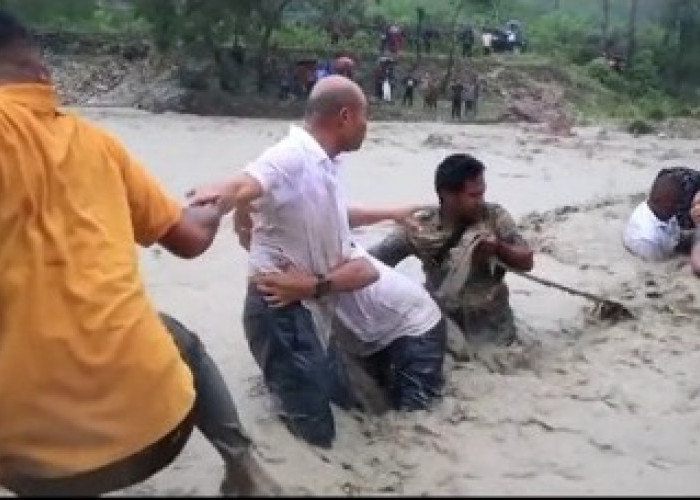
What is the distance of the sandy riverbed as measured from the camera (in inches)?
157

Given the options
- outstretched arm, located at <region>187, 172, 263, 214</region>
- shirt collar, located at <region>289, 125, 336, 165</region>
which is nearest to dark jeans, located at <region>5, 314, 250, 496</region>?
outstretched arm, located at <region>187, 172, 263, 214</region>

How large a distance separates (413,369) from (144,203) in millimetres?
1978

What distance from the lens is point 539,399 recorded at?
512cm

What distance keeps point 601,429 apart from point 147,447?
2221 millimetres

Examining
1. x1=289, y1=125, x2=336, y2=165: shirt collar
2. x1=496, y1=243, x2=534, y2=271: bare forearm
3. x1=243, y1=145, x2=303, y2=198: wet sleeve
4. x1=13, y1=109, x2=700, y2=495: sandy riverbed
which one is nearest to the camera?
x1=13, y1=109, x2=700, y2=495: sandy riverbed

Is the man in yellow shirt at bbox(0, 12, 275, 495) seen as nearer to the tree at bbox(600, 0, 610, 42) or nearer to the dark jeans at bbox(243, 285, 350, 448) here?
the dark jeans at bbox(243, 285, 350, 448)

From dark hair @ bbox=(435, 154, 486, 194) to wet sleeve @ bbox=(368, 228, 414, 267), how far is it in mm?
354

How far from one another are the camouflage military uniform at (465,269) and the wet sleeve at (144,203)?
238cm

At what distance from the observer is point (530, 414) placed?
4914mm

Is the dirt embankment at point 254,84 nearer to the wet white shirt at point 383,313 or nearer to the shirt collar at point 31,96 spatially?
the wet white shirt at point 383,313

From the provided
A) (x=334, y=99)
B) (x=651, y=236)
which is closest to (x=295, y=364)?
(x=334, y=99)

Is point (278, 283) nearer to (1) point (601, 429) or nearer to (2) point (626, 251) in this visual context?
(1) point (601, 429)

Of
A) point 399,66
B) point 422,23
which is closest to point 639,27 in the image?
point 422,23

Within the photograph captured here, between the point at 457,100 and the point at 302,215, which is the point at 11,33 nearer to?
the point at 302,215
